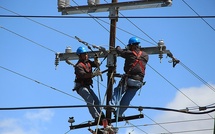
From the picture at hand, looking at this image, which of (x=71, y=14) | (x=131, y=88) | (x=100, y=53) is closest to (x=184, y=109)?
(x=131, y=88)

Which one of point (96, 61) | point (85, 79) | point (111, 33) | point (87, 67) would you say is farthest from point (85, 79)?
point (111, 33)

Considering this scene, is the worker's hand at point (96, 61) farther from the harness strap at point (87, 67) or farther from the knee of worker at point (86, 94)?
the knee of worker at point (86, 94)

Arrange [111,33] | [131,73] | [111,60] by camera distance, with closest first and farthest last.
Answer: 1. [131,73]
2. [111,60]
3. [111,33]

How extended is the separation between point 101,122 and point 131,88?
1.01 m

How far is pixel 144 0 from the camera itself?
15.8 m

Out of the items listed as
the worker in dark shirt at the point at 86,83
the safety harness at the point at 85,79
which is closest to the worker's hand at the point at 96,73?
the worker in dark shirt at the point at 86,83

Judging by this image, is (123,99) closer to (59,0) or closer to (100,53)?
(100,53)

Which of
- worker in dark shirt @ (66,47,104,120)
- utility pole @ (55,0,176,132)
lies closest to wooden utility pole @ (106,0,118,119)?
utility pole @ (55,0,176,132)

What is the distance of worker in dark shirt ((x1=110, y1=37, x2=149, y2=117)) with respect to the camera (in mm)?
14820

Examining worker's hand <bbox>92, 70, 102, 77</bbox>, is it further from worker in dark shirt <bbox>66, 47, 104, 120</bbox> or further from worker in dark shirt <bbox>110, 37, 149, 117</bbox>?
worker in dark shirt <bbox>110, 37, 149, 117</bbox>

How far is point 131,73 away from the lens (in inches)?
583

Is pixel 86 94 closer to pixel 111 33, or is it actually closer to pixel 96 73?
pixel 96 73

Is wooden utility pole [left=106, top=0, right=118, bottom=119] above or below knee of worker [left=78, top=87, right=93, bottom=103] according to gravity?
above

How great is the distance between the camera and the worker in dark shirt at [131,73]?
1482cm
